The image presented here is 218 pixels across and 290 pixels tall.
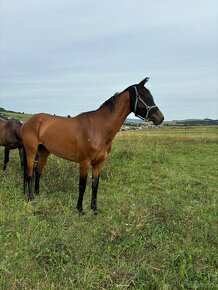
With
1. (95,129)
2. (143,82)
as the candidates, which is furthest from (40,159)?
(143,82)

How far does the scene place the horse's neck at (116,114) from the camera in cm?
654

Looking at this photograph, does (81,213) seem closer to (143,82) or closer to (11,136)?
(143,82)

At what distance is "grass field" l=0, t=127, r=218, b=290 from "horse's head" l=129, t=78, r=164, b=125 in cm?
169

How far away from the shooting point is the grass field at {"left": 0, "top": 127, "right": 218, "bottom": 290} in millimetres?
3781

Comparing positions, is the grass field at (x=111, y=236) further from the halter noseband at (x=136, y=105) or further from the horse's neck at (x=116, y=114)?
the halter noseband at (x=136, y=105)

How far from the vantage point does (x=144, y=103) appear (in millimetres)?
6430

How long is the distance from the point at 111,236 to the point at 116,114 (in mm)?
2549

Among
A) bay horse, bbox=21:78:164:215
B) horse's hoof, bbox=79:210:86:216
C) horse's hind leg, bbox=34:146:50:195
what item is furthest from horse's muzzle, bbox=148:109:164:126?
horse's hind leg, bbox=34:146:50:195

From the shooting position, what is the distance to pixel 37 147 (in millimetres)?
→ 7410

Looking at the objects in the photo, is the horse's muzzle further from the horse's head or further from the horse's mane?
the horse's mane

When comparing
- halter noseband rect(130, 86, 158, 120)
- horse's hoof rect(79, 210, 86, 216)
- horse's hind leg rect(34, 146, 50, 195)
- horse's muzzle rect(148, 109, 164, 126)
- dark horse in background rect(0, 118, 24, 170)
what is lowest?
horse's hoof rect(79, 210, 86, 216)

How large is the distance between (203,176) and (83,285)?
24.8 feet

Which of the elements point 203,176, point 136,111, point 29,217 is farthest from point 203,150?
point 29,217

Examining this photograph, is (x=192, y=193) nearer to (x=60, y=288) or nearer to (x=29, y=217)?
(x=29, y=217)
